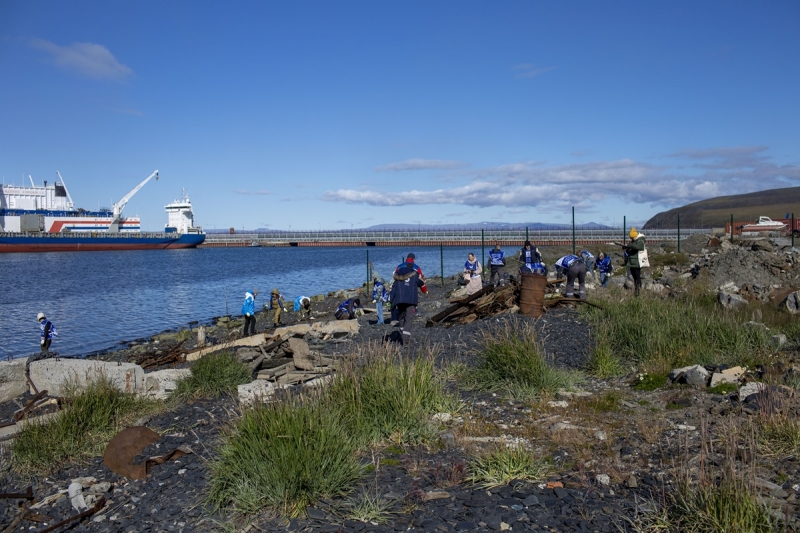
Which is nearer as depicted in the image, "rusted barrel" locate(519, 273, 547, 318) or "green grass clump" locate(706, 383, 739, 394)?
"green grass clump" locate(706, 383, 739, 394)

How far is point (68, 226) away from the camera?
313ft

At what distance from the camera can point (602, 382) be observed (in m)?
8.33

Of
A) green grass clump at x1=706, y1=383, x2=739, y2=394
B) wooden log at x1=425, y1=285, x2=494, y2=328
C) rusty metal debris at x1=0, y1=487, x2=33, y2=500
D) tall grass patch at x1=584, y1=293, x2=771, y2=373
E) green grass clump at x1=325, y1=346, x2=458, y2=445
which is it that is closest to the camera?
rusty metal debris at x1=0, y1=487, x2=33, y2=500

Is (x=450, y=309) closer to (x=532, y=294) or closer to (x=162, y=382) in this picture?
(x=532, y=294)

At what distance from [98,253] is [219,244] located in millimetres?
24578

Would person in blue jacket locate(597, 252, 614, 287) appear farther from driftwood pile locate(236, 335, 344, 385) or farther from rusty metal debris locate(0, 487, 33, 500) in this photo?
rusty metal debris locate(0, 487, 33, 500)

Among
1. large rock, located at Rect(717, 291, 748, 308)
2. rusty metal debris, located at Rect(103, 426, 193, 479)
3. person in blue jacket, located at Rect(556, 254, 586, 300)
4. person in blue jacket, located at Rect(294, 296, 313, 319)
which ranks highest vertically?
person in blue jacket, located at Rect(556, 254, 586, 300)

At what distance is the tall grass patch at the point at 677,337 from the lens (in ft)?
28.7

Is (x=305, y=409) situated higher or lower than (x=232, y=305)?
higher

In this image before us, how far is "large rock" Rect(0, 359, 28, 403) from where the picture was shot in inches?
433

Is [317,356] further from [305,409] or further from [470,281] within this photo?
[470,281]

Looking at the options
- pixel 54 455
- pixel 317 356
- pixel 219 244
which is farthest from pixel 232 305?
pixel 219 244

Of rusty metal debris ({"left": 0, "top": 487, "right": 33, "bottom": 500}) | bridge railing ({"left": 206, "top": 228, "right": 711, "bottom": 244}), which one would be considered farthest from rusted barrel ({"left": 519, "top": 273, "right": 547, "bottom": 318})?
bridge railing ({"left": 206, "top": 228, "right": 711, "bottom": 244})

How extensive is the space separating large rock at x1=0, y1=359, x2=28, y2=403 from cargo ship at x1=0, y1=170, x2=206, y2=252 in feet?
297
